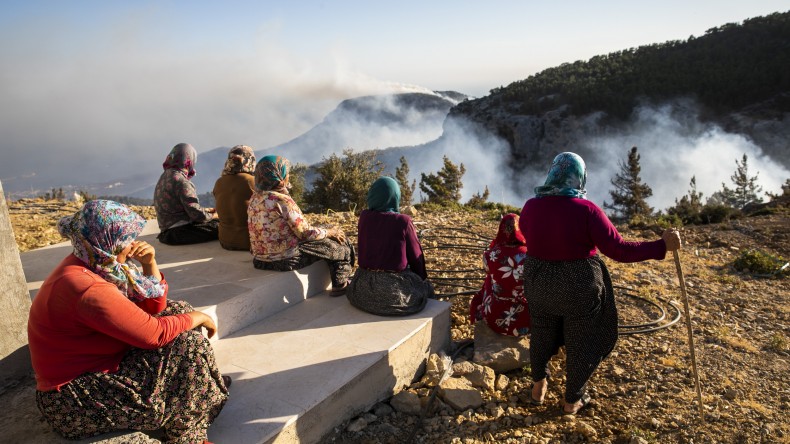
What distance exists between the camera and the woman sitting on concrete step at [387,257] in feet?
13.3

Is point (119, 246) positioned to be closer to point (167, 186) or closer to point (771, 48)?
point (167, 186)

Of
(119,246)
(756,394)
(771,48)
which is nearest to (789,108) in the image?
(771,48)

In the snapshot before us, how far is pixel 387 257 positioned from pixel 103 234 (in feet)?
7.35

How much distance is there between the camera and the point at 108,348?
7.75ft

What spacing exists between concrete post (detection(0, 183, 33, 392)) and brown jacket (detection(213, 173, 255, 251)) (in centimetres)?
220

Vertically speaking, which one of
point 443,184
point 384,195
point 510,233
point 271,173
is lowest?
point 443,184

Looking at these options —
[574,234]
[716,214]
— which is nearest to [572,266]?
[574,234]

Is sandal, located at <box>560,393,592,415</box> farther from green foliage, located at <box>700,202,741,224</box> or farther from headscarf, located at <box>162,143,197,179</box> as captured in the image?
green foliage, located at <box>700,202,741,224</box>

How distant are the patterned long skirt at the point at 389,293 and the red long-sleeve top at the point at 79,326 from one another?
1.98 metres

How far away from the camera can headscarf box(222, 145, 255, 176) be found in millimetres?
5207

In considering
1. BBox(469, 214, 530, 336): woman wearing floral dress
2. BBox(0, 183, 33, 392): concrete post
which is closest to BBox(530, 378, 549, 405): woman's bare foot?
BBox(469, 214, 530, 336): woman wearing floral dress

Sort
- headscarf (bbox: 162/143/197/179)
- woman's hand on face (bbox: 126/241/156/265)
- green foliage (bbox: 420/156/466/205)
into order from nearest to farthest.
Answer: woman's hand on face (bbox: 126/241/156/265) → headscarf (bbox: 162/143/197/179) → green foliage (bbox: 420/156/466/205)

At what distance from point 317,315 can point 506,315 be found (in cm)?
168

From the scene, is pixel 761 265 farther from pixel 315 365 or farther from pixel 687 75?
pixel 687 75
